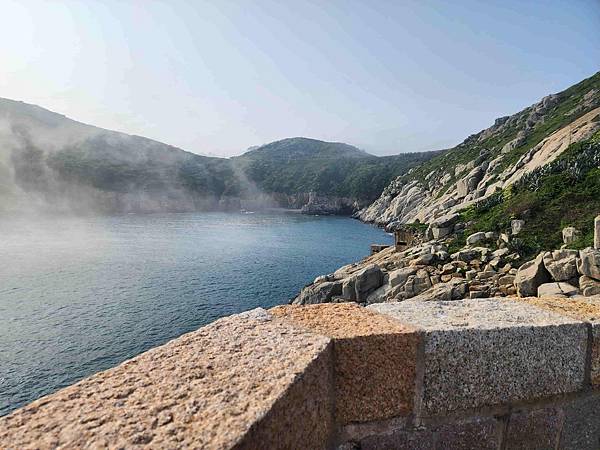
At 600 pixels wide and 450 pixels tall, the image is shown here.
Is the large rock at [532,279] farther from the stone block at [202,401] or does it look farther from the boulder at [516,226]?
the stone block at [202,401]

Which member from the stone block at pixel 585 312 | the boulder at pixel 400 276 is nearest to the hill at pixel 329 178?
the boulder at pixel 400 276

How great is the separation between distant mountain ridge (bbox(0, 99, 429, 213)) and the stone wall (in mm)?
121131

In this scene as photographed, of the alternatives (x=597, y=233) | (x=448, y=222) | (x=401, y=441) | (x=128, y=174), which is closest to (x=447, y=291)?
(x=597, y=233)

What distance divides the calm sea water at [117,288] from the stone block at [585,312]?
68.2 feet

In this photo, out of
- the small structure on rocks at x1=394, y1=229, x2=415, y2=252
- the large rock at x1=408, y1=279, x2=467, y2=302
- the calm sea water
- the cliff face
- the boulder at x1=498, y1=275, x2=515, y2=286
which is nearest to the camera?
the boulder at x1=498, y1=275, x2=515, y2=286

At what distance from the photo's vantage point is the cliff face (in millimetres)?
38656

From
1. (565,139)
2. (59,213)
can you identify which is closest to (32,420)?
(565,139)

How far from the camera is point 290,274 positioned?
3831 cm

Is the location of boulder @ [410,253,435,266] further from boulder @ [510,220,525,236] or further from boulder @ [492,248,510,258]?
boulder @ [510,220,525,236]

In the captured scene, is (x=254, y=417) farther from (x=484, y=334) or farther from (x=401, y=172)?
(x=401, y=172)

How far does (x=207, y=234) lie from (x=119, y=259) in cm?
2537

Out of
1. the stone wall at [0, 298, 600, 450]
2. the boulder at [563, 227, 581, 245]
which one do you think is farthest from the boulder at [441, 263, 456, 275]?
the stone wall at [0, 298, 600, 450]

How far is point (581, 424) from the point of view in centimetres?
259

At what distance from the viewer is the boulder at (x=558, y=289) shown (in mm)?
15453
